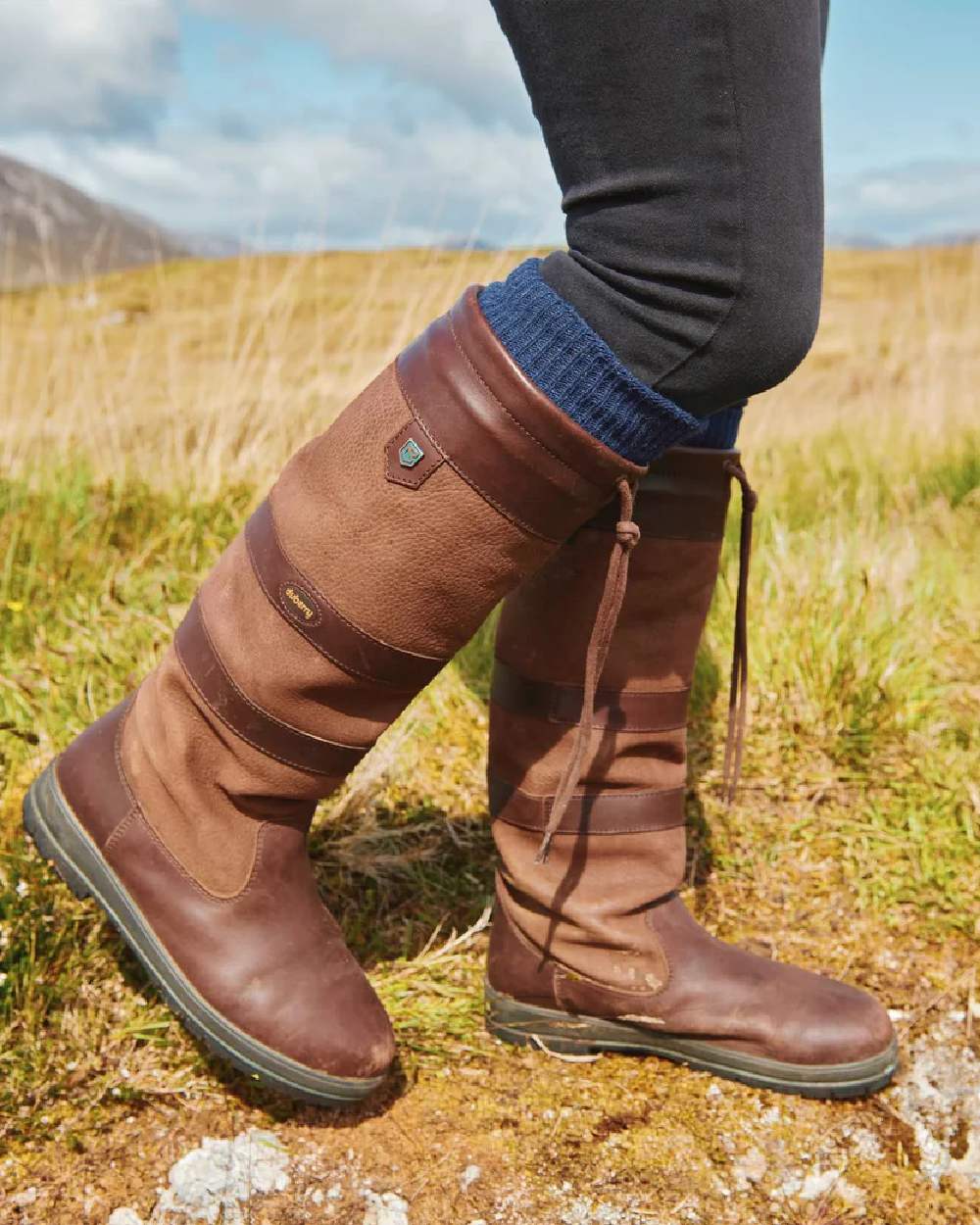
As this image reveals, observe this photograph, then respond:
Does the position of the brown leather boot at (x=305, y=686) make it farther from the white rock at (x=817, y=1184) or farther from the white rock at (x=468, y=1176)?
the white rock at (x=817, y=1184)

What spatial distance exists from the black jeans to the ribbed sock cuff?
0.02m

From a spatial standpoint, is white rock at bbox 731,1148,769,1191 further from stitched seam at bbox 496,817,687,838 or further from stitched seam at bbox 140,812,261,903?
stitched seam at bbox 140,812,261,903

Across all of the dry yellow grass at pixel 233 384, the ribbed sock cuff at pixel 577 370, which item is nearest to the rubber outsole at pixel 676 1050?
the ribbed sock cuff at pixel 577 370

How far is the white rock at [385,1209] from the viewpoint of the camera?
3.86 feet

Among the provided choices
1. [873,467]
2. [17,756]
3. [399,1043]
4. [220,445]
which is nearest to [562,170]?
[399,1043]

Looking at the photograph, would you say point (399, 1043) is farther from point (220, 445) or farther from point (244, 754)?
point (220, 445)

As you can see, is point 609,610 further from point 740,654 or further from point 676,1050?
point 676,1050

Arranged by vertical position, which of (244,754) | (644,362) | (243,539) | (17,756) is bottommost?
(17,756)

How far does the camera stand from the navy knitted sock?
4.88 ft

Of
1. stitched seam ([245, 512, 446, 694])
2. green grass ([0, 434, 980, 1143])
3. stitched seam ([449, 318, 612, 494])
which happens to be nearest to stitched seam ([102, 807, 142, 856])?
green grass ([0, 434, 980, 1143])

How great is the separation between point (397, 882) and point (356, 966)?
39cm

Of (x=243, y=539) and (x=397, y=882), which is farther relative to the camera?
(x=397, y=882)

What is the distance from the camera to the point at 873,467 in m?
3.89

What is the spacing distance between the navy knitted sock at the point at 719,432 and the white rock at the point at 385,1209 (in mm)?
1006
